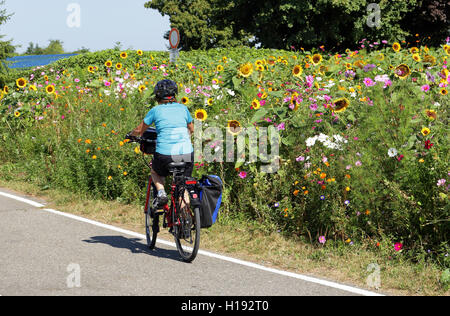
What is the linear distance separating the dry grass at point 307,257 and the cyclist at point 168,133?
1333 millimetres

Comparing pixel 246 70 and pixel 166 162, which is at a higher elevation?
pixel 246 70

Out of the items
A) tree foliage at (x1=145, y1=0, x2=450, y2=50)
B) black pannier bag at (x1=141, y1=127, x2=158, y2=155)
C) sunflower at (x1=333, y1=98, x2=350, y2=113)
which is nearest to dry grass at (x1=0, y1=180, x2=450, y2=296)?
black pannier bag at (x1=141, y1=127, x2=158, y2=155)

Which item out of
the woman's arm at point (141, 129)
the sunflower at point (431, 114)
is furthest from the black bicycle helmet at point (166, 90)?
the sunflower at point (431, 114)

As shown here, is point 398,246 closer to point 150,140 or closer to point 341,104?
point 341,104

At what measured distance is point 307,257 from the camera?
695 centimetres

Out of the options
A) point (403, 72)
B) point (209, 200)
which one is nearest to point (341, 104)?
point (403, 72)

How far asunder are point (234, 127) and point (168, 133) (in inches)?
68.5

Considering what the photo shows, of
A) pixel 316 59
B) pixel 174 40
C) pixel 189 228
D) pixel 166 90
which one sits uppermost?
pixel 174 40

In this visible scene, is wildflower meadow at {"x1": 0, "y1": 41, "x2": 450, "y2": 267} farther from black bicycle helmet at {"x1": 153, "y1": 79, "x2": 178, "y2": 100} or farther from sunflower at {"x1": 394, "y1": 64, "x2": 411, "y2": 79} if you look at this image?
black bicycle helmet at {"x1": 153, "y1": 79, "x2": 178, "y2": 100}

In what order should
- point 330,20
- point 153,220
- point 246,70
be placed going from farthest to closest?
1. point 330,20
2. point 246,70
3. point 153,220

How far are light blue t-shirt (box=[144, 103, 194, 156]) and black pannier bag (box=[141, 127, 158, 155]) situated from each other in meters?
0.25

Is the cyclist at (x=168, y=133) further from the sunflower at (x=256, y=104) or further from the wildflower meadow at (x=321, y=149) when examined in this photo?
the sunflower at (x=256, y=104)

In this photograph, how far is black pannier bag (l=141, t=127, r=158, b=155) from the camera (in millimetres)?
7102

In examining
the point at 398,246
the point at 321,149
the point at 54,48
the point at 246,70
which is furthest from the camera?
the point at 54,48
